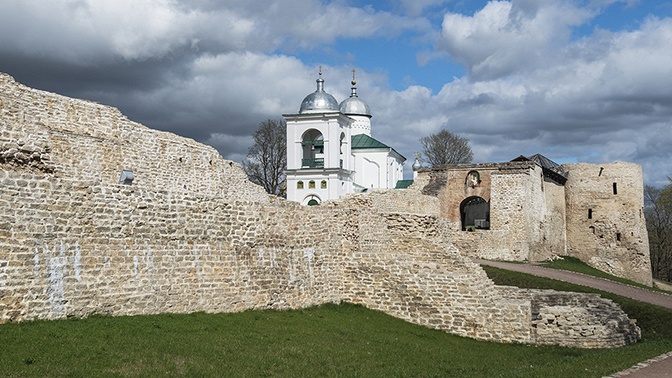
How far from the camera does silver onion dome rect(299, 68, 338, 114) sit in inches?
2215

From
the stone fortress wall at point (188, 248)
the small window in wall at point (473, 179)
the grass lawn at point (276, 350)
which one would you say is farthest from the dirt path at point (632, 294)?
the small window in wall at point (473, 179)

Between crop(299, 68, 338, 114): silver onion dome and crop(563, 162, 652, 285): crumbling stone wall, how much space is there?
22616 millimetres

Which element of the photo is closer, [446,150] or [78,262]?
[78,262]

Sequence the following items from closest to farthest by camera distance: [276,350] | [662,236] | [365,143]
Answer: [276,350] → [662,236] → [365,143]

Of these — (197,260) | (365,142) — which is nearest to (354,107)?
(365,142)

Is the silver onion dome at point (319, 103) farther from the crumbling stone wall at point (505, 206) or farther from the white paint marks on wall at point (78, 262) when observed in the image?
the white paint marks on wall at point (78, 262)

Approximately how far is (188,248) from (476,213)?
3027cm

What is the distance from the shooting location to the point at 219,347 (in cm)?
1102

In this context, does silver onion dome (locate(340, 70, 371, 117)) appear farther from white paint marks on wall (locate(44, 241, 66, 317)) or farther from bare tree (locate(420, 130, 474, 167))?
white paint marks on wall (locate(44, 241, 66, 317))

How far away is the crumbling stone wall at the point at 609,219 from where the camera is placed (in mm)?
37469

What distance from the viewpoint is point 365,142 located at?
6103cm

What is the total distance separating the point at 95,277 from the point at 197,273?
2347 millimetres

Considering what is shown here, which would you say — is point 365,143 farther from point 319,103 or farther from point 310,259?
point 310,259

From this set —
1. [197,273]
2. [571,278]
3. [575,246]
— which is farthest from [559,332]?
[575,246]
